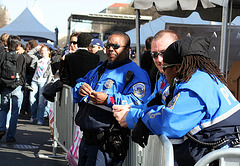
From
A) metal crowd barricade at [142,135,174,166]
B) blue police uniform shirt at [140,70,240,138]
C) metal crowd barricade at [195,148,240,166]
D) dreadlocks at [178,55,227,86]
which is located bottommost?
metal crowd barricade at [142,135,174,166]

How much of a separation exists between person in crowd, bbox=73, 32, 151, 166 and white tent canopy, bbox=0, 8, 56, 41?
18754 mm

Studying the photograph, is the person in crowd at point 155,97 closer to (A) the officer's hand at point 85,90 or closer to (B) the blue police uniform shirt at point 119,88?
(B) the blue police uniform shirt at point 119,88

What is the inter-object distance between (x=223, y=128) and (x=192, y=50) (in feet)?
1.62

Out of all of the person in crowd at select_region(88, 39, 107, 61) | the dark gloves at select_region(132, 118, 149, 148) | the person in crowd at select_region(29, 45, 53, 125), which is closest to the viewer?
the dark gloves at select_region(132, 118, 149, 148)

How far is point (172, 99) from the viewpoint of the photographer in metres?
2.51

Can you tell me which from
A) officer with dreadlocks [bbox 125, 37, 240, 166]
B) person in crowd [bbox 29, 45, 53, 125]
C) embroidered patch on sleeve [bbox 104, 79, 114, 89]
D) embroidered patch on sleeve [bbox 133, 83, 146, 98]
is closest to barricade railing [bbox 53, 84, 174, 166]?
officer with dreadlocks [bbox 125, 37, 240, 166]

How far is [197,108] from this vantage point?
7.77 feet

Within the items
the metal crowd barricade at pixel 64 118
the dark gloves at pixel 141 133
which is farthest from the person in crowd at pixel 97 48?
the dark gloves at pixel 141 133

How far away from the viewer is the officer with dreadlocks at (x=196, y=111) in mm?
2387

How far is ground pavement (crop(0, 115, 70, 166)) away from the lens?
23.9ft

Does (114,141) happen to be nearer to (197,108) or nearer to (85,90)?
(85,90)

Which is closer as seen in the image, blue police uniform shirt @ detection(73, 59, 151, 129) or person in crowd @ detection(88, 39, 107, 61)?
blue police uniform shirt @ detection(73, 59, 151, 129)

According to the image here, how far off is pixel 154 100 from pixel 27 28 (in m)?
20.8

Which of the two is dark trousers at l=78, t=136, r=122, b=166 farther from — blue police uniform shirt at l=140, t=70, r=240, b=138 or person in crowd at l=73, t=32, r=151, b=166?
blue police uniform shirt at l=140, t=70, r=240, b=138
